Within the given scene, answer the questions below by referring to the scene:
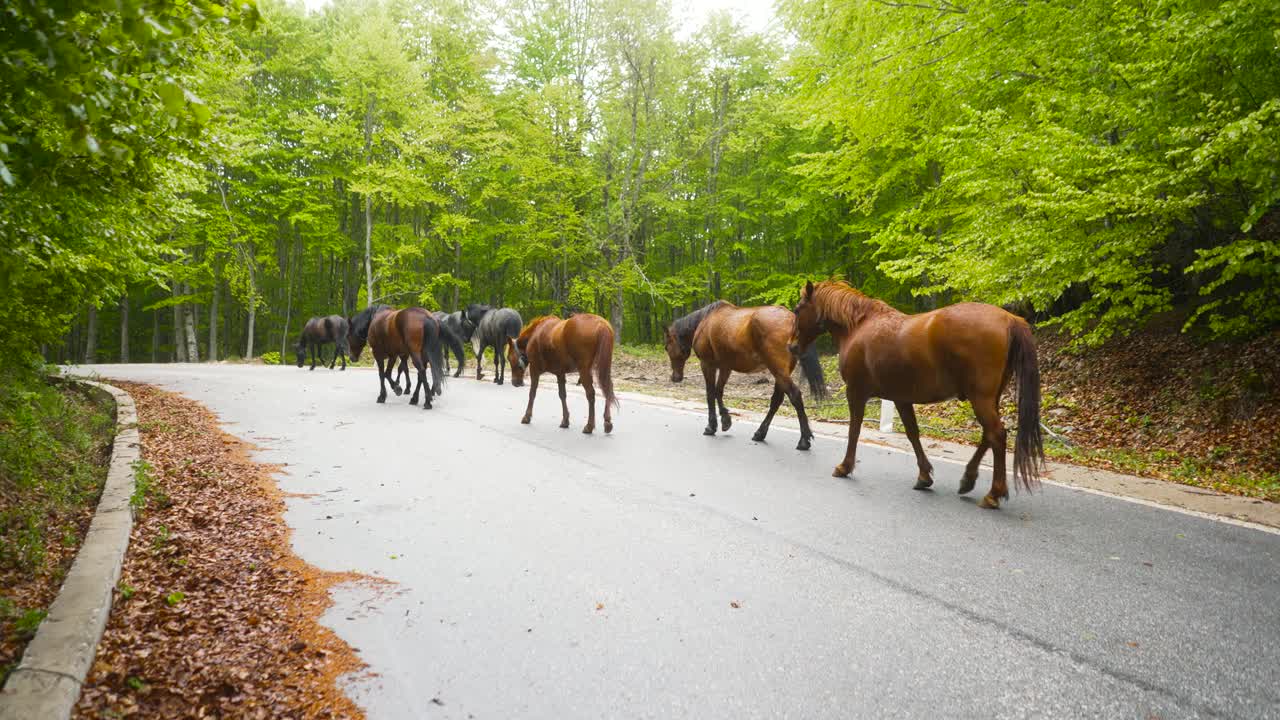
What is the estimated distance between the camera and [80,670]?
6.71 ft

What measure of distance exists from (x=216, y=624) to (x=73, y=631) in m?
0.47

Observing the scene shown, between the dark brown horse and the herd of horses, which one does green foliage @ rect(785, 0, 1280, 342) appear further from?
the dark brown horse

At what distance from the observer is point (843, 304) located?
5.69m

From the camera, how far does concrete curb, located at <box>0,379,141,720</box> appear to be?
1.84 m

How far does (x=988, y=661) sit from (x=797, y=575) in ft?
3.32

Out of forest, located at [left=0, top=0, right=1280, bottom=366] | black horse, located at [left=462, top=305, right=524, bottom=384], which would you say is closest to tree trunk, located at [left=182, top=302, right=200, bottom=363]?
forest, located at [left=0, top=0, right=1280, bottom=366]

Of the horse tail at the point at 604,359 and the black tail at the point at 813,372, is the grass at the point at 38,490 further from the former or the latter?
the black tail at the point at 813,372

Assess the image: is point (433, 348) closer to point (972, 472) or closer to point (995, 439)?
point (972, 472)

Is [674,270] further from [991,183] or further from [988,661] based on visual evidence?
[988,661]

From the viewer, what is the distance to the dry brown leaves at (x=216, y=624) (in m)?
2.04


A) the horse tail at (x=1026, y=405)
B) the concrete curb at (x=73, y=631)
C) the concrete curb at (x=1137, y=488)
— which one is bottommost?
the concrete curb at (x=73, y=631)

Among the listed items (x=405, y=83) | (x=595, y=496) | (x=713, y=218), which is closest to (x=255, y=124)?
(x=405, y=83)

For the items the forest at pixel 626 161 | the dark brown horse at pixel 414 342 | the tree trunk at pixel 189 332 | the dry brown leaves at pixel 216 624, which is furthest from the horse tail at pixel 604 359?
the tree trunk at pixel 189 332

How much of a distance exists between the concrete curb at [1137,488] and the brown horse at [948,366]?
0.61 meters
